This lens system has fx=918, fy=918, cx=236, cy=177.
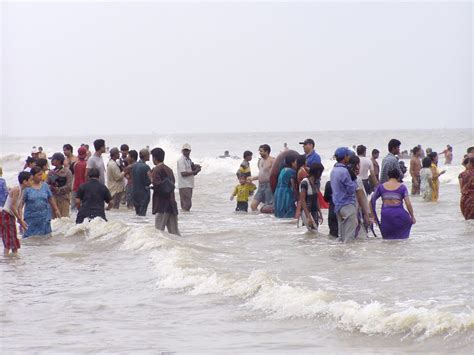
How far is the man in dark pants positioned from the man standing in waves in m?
3.94

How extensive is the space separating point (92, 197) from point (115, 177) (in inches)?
203

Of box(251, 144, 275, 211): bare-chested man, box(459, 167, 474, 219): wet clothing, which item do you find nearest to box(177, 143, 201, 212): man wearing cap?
box(251, 144, 275, 211): bare-chested man

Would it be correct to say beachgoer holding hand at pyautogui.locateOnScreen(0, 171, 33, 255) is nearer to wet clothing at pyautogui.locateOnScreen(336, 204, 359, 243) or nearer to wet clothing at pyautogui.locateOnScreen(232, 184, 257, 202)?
wet clothing at pyautogui.locateOnScreen(336, 204, 359, 243)

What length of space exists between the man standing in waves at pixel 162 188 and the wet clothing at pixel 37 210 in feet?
5.31

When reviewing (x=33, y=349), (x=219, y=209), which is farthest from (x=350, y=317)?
(x=219, y=209)

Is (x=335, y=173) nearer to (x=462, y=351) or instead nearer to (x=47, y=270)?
(x=47, y=270)

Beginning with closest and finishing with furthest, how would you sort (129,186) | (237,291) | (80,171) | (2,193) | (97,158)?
(237,291) < (2,193) < (97,158) < (80,171) < (129,186)

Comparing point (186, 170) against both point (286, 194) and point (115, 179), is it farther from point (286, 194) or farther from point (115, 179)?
point (286, 194)

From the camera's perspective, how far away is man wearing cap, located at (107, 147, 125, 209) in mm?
20141

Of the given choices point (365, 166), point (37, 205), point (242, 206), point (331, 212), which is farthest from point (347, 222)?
point (242, 206)

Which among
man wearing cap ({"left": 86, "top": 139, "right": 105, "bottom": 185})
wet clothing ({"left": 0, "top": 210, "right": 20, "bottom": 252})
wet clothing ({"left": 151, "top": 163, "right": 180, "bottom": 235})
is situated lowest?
wet clothing ({"left": 0, "top": 210, "right": 20, "bottom": 252})

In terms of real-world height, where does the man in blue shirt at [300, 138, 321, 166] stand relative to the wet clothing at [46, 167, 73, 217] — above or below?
above

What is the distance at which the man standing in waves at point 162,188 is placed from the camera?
1394cm

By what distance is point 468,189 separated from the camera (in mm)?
16422
